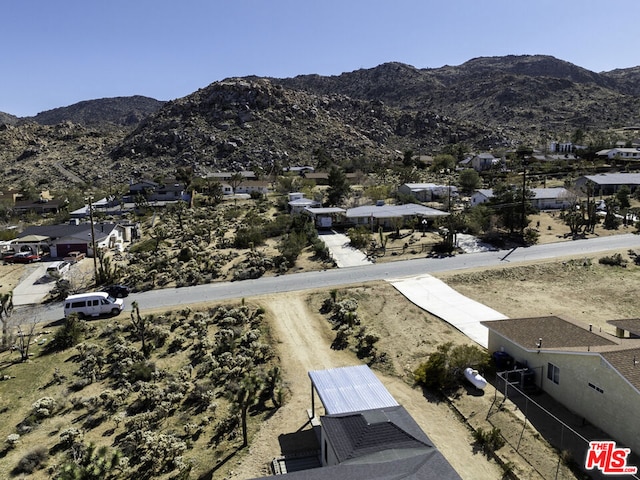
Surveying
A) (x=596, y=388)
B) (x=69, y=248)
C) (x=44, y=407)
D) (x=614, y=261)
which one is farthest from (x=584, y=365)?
(x=69, y=248)

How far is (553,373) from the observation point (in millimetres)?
19047

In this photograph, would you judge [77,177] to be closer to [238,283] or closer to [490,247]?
[238,283]

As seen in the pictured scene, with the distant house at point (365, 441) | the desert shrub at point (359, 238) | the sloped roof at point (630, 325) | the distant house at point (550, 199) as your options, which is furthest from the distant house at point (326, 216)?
the distant house at point (365, 441)

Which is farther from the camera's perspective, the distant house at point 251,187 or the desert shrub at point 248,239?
the distant house at point 251,187

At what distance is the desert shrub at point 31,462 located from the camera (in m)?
15.4

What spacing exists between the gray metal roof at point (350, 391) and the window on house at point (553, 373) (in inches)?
305

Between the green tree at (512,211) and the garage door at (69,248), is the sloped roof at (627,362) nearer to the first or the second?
the green tree at (512,211)

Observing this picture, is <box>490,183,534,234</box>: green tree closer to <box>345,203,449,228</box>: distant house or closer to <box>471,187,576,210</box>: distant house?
<box>345,203,449,228</box>: distant house

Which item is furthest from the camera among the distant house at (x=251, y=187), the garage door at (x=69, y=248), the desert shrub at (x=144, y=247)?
the distant house at (x=251, y=187)

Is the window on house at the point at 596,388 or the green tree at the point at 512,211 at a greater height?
the green tree at the point at 512,211

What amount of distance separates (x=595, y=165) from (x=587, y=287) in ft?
224

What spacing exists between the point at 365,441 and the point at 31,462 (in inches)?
457

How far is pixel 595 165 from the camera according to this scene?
3524 inches

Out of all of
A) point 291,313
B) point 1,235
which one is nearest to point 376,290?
point 291,313
